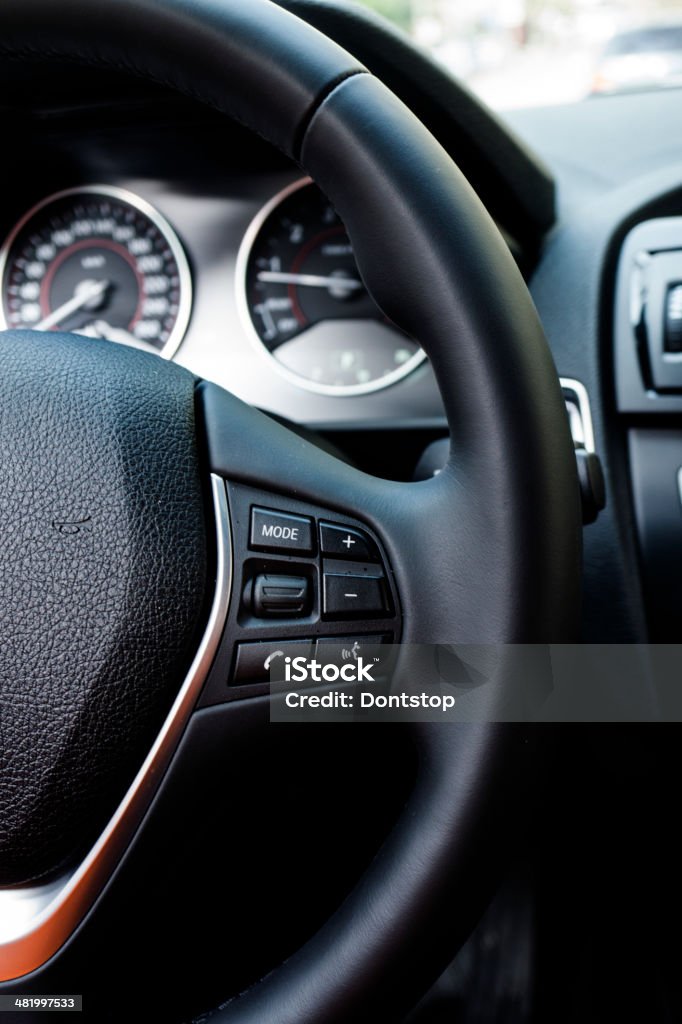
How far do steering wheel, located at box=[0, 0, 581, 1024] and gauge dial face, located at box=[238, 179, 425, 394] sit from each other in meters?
0.49

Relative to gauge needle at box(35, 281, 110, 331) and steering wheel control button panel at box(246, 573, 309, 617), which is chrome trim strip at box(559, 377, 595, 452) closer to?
steering wheel control button panel at box(246, 573, 309, 617)

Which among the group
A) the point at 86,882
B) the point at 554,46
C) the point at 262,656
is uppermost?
the point at 554,46

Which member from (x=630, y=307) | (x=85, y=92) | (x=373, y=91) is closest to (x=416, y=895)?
(x=373, y=91)

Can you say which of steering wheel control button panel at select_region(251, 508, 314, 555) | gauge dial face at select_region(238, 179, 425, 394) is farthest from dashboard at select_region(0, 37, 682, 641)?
steering wheel control button panel at select_region(251, 508, 314, 555)

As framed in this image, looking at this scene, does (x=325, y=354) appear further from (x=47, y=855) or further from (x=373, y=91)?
(x=47, y=855)

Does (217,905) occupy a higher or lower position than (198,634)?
lower

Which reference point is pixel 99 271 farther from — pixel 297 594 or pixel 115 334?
pixel 297 594

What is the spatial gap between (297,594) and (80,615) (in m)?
0.14

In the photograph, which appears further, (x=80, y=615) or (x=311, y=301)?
(x=311, y=301)

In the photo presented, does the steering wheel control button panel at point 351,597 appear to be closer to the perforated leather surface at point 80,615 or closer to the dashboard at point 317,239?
the perforated leather surface at point 80,615

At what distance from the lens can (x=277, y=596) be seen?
645 mm

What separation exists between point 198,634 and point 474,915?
251mm

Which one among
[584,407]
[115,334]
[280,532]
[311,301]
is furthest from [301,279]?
[280,532]

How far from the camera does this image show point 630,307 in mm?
989
